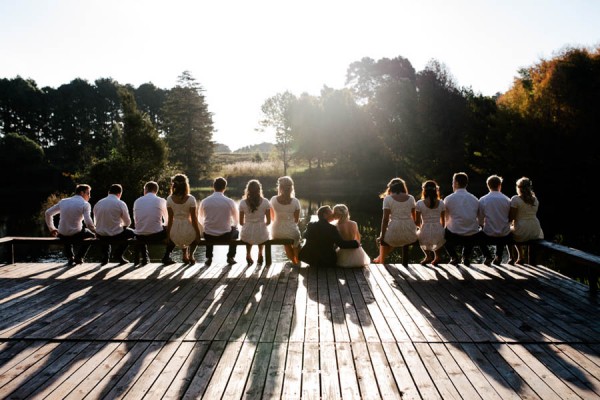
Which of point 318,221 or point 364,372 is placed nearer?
point 364,372

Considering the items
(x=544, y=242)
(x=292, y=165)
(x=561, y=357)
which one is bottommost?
(x=561, y=357)

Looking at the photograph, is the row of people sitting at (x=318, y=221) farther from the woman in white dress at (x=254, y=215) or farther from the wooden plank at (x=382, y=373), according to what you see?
the wooden plank at (x=382, y=373)

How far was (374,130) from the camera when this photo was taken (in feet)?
133

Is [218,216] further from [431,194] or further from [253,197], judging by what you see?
[431,194]

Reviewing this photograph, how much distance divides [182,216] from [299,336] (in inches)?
156

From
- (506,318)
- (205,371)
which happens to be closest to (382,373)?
(205,371)

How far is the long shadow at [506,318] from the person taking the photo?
3469 mm

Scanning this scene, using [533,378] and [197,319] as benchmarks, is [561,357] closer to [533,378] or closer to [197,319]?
[533,378]

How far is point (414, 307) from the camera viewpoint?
5.06 metres

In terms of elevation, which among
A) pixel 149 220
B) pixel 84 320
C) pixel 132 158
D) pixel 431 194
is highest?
pixel 132 158

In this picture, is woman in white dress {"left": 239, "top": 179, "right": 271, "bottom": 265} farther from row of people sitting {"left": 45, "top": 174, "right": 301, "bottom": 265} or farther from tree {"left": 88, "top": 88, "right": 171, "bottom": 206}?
tree {"left": 88, "top": 88, "right": 171, "bottom": 206}

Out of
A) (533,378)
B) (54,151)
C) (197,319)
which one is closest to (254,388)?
(197,319)

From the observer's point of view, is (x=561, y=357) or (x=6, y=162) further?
(x=6, y=162)

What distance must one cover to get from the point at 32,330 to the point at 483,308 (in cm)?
495
